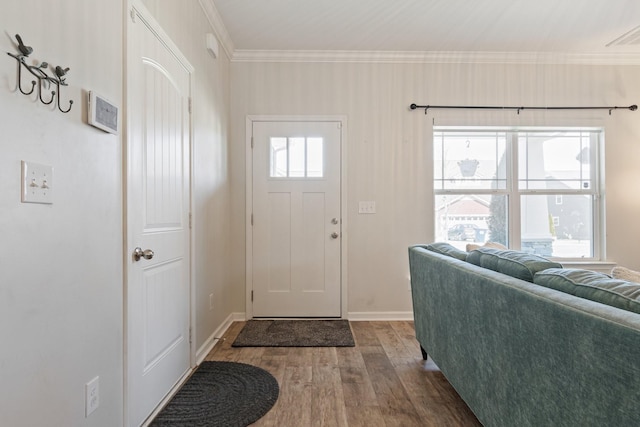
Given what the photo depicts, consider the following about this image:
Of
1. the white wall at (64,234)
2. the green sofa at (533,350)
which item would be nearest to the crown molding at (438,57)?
the white wall at (64,234)

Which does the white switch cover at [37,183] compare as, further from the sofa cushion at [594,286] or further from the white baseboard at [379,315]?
the white baseboard at [379,315]

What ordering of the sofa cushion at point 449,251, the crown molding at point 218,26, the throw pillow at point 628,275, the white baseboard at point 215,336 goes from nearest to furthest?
the throw pillow at point 628,275 → the sofa cushion at point 449,251 → the white baseboard at point 215,336 → the crown molding at point 218,26

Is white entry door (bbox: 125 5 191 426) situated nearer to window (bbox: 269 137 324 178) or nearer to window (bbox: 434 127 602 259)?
Answer: window (bbox: 269 137 324 178)

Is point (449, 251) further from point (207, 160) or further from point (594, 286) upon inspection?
point (207, 160)

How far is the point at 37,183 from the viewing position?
0.99 metres

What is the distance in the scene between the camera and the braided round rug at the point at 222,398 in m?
1.67

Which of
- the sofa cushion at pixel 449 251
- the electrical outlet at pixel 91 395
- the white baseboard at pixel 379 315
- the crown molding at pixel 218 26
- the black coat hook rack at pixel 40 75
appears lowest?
the white baseboard at pixel 379 315

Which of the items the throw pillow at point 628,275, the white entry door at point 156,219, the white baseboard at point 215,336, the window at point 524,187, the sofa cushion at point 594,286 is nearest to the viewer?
the sofa cushion at point 594,286

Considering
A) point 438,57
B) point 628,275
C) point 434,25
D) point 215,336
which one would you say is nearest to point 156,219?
point 215,336

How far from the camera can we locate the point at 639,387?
0.71m

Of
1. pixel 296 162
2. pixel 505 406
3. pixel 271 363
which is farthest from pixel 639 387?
pixel 296 162

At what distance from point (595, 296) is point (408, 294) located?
244 centimetres

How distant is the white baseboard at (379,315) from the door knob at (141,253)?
2.19 meters

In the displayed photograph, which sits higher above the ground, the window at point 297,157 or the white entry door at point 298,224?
the window at point 297,157
